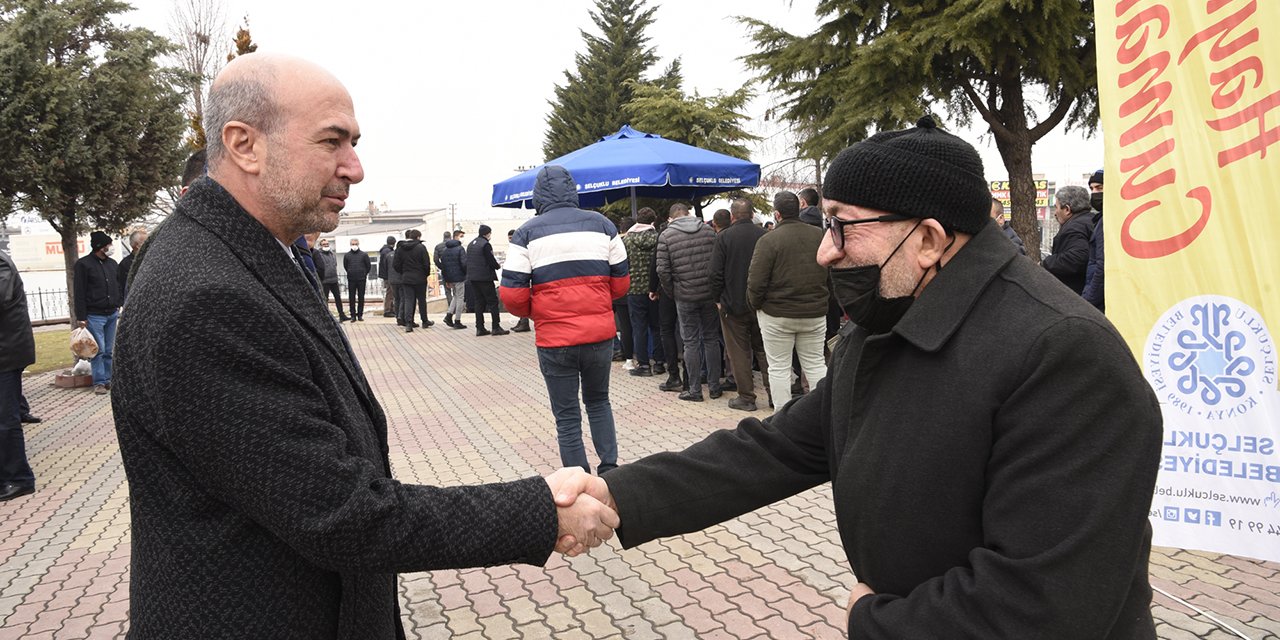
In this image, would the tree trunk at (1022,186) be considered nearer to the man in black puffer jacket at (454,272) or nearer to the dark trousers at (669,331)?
the dark trousers at (669,331)

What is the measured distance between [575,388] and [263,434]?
4.02 m

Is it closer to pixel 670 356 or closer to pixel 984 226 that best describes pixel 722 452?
pixel 984 226

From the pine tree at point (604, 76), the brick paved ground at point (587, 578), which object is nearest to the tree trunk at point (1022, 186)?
the brick paved ground at point (587, 578)

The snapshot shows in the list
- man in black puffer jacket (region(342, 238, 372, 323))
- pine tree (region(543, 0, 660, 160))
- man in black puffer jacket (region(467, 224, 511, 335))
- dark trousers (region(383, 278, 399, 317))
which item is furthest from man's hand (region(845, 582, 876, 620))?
pine tree (region(543, 0, 660, 160))

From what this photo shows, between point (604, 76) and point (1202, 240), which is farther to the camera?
point (604, 76)

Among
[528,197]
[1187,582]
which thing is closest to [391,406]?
[528,197]

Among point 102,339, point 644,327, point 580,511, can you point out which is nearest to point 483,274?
point 644,327

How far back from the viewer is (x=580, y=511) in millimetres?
1878

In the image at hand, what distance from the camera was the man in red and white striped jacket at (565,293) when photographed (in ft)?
17.2

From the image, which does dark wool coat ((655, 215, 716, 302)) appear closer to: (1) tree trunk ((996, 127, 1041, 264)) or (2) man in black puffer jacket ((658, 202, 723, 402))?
(2) man in black puffer jacket ((658, 202, 723, 402))

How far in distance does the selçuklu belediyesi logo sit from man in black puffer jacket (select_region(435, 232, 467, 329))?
13265 millimetres

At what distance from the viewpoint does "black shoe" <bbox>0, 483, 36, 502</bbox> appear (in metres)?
6.19

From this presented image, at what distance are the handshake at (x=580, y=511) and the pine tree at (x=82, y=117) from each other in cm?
1386

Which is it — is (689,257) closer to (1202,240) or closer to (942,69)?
(1202,240)
